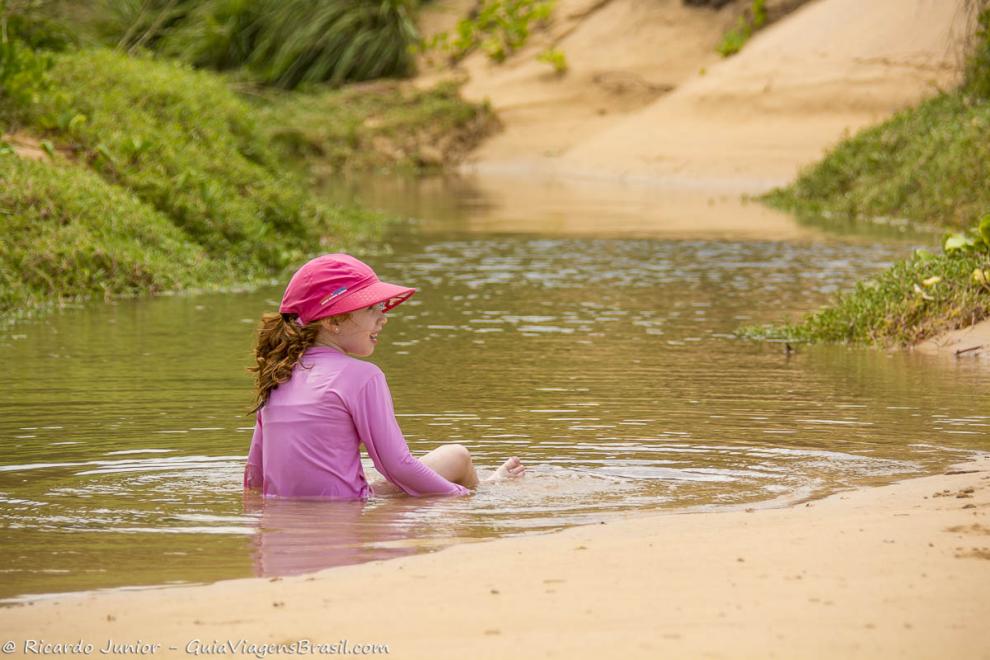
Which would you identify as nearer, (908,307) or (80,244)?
(908,307)

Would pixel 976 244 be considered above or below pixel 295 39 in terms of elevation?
below

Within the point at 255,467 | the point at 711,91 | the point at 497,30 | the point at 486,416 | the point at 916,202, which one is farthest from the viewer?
the point at 497,30

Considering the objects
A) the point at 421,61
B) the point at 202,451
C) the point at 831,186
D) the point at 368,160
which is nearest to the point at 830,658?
the point at 202,451

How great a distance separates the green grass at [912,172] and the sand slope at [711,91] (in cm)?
161

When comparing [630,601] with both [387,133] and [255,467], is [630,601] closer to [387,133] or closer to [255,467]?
[255,467]

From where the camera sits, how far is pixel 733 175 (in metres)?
27.2

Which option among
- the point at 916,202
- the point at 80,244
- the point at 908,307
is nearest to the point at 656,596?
the point at 908,307

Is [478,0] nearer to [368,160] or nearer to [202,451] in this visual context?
[368,160]

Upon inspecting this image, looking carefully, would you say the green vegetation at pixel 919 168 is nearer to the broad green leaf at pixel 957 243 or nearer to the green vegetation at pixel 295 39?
the broad green leaf at pixel 957 243

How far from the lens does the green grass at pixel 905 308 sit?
10438mm

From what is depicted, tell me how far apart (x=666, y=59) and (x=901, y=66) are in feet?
22.8

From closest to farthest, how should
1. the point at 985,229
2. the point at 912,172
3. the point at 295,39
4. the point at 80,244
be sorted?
the point at 985,229
the point at 80,244
the point at 912,172
the point at 295,39

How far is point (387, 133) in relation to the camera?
33.3 metres

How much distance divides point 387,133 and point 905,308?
23.4 m
